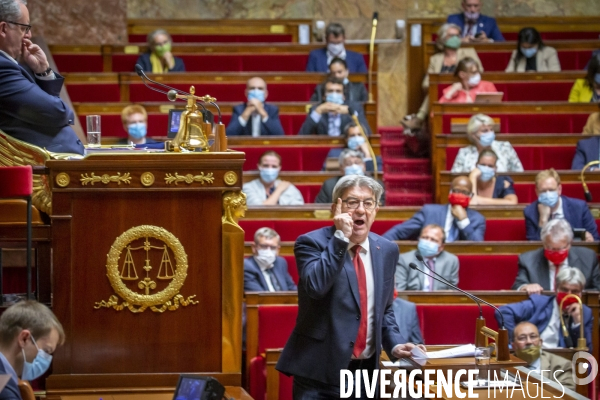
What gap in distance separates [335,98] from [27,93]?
140 inches

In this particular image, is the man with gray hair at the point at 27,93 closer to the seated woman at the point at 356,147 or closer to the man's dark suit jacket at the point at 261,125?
the seated woman at the point at 356,147

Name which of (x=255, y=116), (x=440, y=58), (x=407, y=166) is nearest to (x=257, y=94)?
(x=255, y=116)

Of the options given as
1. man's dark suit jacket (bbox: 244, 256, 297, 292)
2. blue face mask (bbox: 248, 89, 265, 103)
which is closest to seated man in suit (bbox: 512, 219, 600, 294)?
man's dark suit jacket (bbox: 244, 256, 297, 292)

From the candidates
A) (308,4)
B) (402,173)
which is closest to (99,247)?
(402,173)

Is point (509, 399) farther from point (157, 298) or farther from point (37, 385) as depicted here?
point (37, 385)

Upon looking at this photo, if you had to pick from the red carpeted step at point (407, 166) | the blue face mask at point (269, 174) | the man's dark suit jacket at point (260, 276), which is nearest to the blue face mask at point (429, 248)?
the man's dark suit jacket at point (260, 276)

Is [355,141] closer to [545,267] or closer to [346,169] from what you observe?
[346,169]

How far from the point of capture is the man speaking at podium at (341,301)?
7.39 ft

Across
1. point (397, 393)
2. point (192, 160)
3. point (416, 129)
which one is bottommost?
point (397, 393)

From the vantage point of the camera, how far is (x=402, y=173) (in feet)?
19.8

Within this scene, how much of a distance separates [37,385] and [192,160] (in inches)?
28.8

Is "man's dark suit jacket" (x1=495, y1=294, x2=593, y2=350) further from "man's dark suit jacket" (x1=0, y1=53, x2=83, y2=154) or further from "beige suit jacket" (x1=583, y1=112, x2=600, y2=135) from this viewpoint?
"man's dark suit jacket" (x1=0, y1=53, x2=83, y2=154)

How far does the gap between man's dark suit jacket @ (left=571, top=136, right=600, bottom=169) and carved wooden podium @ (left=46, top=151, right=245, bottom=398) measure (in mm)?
3539

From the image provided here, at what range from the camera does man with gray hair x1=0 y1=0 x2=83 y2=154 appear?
233 cm
